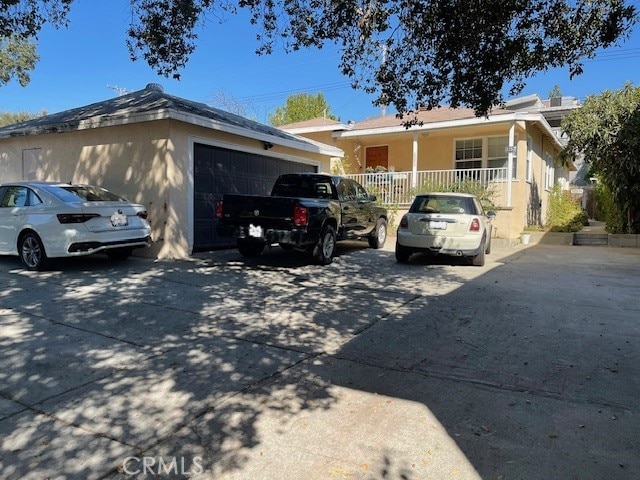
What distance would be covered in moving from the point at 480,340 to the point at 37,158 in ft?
39.1

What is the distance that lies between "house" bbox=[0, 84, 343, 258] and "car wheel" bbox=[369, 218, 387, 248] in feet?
10.8

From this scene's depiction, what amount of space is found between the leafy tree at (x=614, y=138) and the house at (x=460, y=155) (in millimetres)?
1862

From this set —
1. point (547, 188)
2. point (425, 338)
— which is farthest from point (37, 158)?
point (547, 188)

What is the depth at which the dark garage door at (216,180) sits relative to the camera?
36.7ft

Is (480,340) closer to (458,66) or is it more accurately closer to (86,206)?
(458,66)

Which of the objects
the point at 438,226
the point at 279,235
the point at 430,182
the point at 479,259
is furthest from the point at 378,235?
the point at 279,235

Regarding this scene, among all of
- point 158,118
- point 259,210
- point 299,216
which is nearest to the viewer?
point 299,216

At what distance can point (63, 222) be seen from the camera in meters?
8.08

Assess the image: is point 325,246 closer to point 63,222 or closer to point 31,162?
point 63,222

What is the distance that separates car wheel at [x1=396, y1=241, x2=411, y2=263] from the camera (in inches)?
413

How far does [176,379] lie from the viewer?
4055 mm

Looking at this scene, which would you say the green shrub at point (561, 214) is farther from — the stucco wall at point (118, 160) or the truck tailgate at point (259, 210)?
the stucco wall at point (118, 160)

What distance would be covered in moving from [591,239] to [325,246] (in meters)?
10.5

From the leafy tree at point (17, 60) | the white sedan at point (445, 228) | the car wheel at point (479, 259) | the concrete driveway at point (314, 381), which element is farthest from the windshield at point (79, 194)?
the leafy tree at point (17, 60)
